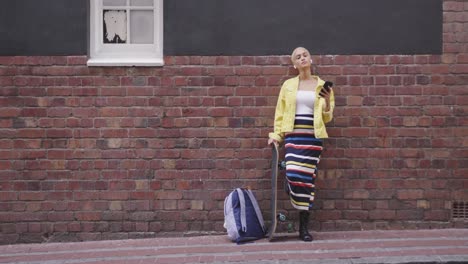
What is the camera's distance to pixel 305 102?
20.2ft

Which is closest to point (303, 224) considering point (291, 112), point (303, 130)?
point (303, 130)

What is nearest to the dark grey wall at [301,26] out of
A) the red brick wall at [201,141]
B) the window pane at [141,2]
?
the red brick wall at [201,141]

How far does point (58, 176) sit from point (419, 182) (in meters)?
4.07

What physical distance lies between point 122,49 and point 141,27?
1.10 feet

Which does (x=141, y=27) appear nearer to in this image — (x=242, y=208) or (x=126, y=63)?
(x=126, y=63)

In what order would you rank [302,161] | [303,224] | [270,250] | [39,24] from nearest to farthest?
1. [270,250]
2. [302,161]
3. [303,224]
4. [39,24]

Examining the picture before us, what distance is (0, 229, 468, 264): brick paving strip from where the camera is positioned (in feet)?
18.1

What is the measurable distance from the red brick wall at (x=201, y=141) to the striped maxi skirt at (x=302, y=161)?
1.40 ft

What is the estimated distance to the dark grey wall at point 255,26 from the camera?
6.47 m

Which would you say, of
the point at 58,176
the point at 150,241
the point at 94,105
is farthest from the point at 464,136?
the point at 58,176

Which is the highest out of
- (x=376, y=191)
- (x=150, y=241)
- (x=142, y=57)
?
(x=142, y=57)

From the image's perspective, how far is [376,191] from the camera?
21.6 ft

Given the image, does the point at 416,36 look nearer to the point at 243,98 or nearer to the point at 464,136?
the point at 464,136

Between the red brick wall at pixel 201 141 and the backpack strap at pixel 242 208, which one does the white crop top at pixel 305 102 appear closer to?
the red brick wall at pixel 201 141
